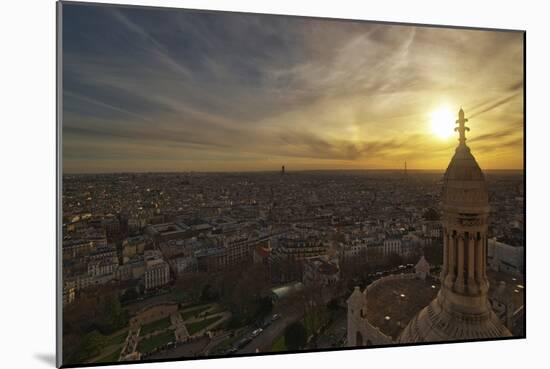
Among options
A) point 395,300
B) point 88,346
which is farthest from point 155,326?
point 395,300

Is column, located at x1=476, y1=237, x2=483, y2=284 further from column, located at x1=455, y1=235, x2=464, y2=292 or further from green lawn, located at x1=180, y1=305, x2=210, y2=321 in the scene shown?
green lawn, located at x1=180, y1=305, x2=210, y2=321

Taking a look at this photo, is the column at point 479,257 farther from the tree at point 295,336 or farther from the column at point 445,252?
the tree at point 295,336

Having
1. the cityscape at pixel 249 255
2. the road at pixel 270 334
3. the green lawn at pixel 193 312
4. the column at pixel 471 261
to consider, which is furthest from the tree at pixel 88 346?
the column at pixel 471 261

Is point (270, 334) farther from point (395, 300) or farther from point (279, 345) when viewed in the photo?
point (395, 300)

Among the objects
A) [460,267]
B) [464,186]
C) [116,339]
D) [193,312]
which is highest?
[464,186]

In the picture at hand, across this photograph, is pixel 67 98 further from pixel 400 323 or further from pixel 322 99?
pixel 400 323

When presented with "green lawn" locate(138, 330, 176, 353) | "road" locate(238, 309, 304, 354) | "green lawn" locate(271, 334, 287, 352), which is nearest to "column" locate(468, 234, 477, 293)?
"road" locate(238, 309, 304, 354)
